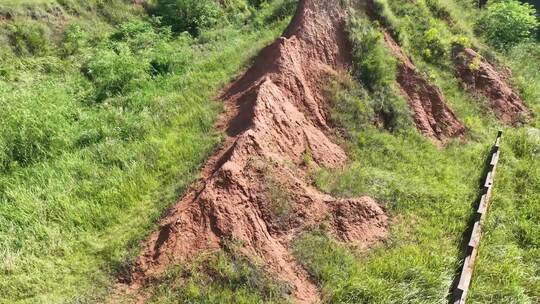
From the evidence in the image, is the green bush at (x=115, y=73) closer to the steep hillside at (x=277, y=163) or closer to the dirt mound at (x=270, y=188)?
the steep hillside at (x=277, y=163)

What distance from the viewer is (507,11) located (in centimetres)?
1565

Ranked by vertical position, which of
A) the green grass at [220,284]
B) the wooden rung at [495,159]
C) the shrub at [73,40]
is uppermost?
the wooden rung at [495,159]

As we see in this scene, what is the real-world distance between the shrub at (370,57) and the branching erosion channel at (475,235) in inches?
119

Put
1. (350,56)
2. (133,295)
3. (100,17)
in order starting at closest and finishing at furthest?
1. (133,295)
2. (350,56)
3. (100,17)

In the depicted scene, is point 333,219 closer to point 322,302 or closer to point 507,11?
point 322,302

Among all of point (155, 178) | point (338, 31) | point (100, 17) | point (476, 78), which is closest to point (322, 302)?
point (155, 178)

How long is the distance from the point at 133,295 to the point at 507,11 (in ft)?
51.1

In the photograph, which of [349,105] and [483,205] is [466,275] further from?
[349,105]

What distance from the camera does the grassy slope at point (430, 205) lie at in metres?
6.93

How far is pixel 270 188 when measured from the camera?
7.62 meters

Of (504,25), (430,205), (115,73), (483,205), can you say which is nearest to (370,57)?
(430,205)

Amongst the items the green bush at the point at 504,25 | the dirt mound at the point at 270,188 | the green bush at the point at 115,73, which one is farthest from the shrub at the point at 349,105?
the green bush at the point at 504,25

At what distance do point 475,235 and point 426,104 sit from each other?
14.5 ft

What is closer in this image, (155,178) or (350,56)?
(155,178)
